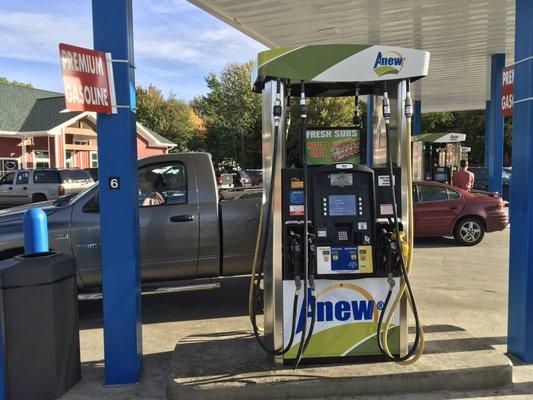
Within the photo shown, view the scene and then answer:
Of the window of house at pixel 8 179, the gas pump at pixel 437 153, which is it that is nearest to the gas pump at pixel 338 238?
the gas pump at pixel 437 153

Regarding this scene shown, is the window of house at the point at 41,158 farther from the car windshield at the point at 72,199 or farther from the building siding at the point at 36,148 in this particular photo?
the car windshield at the point at 72,199

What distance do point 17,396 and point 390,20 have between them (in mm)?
9720

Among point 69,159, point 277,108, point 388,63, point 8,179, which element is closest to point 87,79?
point 277,108

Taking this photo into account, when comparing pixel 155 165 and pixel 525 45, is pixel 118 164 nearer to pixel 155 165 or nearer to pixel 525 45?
pixel 155 165

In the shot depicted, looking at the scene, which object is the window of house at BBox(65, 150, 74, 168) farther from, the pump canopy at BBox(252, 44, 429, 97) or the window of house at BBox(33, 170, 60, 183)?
the pump canopy at BBox(252, 44, 429, 97)

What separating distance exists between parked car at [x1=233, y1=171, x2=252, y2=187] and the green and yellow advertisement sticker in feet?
69.3

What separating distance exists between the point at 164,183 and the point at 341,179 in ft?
9.40

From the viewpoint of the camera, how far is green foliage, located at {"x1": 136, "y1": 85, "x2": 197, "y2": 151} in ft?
177

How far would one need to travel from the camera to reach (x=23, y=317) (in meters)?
4.14

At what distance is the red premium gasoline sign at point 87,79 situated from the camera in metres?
3.89

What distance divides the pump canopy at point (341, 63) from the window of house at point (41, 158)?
29254mm

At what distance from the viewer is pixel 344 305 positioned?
4441mm

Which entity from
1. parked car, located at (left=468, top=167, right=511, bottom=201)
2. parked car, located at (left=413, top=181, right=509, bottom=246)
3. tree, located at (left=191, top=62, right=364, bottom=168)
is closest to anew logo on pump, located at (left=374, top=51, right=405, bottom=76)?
parked car, located at (left=413, top=181, right=509, bottom=246)

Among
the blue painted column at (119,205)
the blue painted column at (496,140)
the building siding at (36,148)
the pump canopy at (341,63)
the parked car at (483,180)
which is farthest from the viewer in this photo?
the building siding at (36,148)
